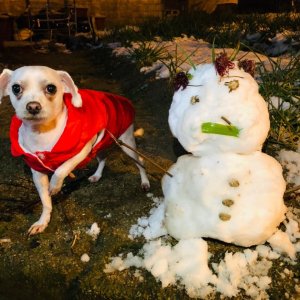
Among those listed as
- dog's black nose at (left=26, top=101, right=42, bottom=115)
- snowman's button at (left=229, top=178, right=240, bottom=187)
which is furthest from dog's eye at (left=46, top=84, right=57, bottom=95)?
snowman's button at (left=229, top=178, right=240, bottom=187)

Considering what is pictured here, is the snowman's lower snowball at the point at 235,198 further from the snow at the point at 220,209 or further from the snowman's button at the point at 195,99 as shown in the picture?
the snowman's button at the point at 195,99

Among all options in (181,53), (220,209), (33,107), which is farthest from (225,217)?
(181,53)

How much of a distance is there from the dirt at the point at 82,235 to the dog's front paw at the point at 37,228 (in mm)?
41

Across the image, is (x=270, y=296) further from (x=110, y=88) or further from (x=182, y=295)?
(x=110, y=88)

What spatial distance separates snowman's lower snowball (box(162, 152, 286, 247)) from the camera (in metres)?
2.29

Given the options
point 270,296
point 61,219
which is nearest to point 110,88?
point 61,219

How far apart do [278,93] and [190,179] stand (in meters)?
1.90

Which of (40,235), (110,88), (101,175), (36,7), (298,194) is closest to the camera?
(40,235)

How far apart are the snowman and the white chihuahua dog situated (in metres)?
0.75

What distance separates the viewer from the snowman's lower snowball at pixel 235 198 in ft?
7.50

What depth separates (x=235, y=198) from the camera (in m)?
2.30

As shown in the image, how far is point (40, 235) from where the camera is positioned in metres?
2.78

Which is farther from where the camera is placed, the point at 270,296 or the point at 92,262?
the point at 92,262

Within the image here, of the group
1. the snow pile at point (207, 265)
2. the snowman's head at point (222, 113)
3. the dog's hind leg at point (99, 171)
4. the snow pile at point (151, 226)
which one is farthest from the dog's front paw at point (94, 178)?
the snowman's head at point (222, 113)
